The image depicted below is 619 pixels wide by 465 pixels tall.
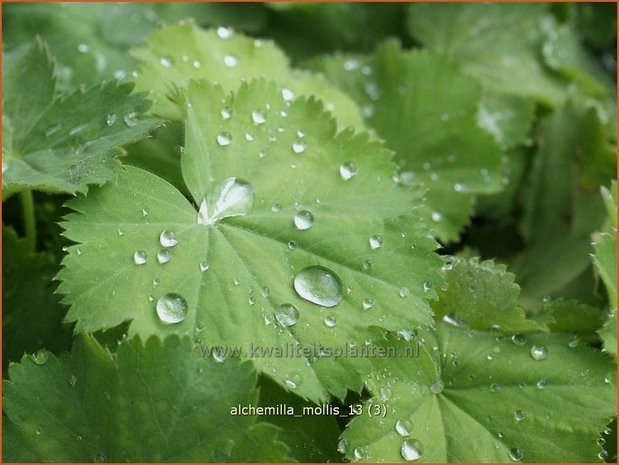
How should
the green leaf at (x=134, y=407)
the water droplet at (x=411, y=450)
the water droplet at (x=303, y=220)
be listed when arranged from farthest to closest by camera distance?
the water droplet at (x=303, y=220), the water droplet at (x=411, y=450), the green leaf at (x=134, y=407)

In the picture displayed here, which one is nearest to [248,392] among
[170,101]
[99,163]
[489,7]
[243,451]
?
[243,451]

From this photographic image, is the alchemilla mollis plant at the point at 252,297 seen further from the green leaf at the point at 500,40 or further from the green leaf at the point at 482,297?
the green leaf at the point at 500,40

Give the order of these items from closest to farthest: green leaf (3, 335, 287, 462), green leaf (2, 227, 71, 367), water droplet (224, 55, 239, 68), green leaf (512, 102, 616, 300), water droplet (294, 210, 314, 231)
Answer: green leaf (3, 335, 287, 462)
water droplet (294, 210, 314, 231)
green leaf (2, 227, 71, 367)
water droplet (224, 55, 239, 68)
green leaf (512, 102, 616, 300)

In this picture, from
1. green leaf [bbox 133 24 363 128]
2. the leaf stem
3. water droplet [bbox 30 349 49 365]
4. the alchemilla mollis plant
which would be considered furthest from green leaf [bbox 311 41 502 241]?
water droplet [bbox 30 349 49 365]

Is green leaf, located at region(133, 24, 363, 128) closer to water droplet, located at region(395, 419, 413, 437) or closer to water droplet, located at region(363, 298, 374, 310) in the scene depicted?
water droplet, located at region(363, 298, 374, 310)

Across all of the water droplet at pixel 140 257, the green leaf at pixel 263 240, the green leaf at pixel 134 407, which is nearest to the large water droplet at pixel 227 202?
the green leaf at pixel 263 240

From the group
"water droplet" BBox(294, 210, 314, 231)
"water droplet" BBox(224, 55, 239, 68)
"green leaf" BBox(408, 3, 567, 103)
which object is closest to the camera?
"water droplet" BBox(294, 210, 314, 231)

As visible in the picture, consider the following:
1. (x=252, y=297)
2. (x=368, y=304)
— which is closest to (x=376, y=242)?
(x=368, y=304)
